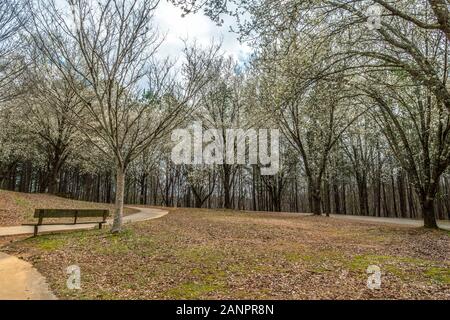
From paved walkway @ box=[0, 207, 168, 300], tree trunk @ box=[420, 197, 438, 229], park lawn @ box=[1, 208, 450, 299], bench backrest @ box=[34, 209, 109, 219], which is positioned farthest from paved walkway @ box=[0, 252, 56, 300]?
tree trunk @ box=[420, 197, 438, 229]

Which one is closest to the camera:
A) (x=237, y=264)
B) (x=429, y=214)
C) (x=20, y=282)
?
(x=20, y=282)

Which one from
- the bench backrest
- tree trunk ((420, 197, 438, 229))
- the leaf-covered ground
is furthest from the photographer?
tree trunk ((420, 197, 438, 229))

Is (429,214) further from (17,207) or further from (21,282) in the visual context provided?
(17,207)

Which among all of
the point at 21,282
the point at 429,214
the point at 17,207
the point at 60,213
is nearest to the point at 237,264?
the point at 21,282

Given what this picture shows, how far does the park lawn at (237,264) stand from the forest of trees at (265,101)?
3.16m

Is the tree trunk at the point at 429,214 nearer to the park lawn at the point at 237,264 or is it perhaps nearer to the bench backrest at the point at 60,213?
the park lawn at the point at 237,264

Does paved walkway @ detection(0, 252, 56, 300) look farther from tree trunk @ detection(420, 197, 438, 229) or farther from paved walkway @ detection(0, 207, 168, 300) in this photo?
tree trunk @ detection(420, 197, 438, 229)

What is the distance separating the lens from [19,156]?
1505 inches

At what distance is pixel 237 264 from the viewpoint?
28.9ft

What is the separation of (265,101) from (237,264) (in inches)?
576

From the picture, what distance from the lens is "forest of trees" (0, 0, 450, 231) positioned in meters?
11.0

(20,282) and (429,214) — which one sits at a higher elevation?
(429,214)

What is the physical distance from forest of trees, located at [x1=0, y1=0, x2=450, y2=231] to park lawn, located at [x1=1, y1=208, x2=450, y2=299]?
3.16 m
